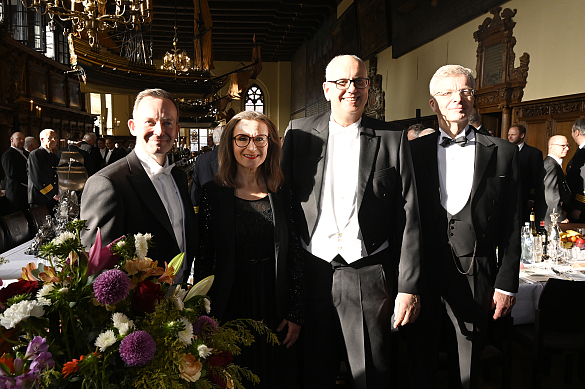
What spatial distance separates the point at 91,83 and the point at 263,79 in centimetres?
1952

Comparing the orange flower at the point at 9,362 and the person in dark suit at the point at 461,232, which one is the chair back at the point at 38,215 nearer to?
the person in dark suit at the point at 461,232

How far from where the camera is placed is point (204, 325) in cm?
111

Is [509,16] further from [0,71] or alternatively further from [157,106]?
[0,71]

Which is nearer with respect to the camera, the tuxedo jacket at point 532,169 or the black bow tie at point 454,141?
the black bow tie at point 454,141

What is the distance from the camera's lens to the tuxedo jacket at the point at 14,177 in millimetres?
8055

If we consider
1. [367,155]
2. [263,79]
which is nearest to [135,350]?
[367,155]

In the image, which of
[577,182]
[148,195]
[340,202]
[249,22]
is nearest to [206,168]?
[340,202]

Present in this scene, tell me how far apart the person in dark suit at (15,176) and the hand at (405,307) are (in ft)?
26.0

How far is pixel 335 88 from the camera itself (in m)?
2.20

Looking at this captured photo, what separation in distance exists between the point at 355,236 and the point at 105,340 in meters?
1.47

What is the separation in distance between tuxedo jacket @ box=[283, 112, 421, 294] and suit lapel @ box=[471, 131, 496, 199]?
1.31 ft

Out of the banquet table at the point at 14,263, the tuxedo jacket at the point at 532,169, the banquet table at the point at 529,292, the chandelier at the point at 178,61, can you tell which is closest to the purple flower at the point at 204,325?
the banquet table at the point at 14,263

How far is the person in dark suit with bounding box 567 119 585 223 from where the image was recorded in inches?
216

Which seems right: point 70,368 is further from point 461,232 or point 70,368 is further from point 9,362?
point 461,232
